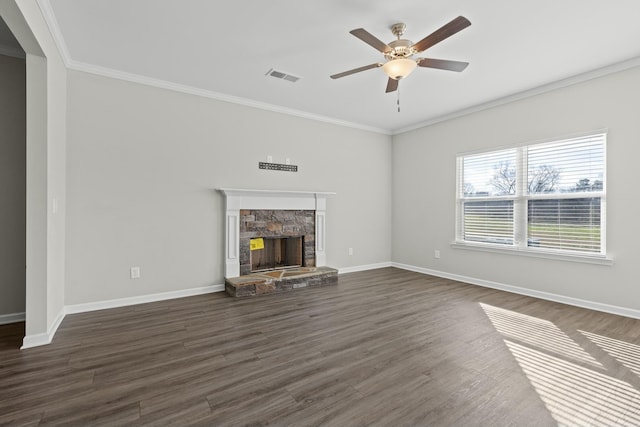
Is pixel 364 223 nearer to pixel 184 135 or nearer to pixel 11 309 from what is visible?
pixel 184 135

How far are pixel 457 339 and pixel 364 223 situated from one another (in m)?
3.28

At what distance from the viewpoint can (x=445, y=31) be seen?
7.29 ft

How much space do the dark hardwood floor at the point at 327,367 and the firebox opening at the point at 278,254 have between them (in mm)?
1227

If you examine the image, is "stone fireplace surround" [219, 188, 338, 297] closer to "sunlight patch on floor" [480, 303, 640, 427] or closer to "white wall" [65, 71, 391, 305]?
"white wall" [65, 71, 391, 305]

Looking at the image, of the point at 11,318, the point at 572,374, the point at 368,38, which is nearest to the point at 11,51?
the point at 11,318

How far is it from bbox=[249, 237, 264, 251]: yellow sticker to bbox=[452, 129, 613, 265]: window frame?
3262mm

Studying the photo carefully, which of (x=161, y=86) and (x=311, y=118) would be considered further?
(x=311, y=118)

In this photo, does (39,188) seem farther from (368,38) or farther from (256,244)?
(368,38)

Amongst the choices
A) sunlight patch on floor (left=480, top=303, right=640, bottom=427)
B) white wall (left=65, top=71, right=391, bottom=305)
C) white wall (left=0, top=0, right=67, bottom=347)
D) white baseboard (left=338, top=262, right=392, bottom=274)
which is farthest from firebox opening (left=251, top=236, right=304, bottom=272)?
sunlight patch on floor (left=480, top=303, right=640, bottom=427)

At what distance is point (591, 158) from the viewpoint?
11.9 ft

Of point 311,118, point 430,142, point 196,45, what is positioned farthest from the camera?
point 430,142

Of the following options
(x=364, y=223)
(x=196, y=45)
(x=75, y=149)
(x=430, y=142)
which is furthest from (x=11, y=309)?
(x=430, y=142)

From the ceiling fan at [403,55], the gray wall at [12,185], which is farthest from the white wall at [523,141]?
the gray wall at [12,185]

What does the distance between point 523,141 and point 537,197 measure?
0.82m
